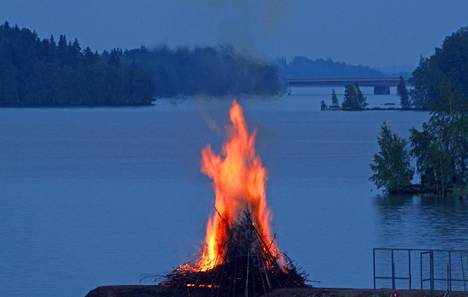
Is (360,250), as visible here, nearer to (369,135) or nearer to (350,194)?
(350,194)

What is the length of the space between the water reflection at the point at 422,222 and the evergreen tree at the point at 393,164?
899mm

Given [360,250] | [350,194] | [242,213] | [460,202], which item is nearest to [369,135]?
[350,194]

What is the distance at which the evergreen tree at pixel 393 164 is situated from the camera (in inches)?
3381

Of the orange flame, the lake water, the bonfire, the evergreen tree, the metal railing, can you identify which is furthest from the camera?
the evergreen tree

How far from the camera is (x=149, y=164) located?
133 metres

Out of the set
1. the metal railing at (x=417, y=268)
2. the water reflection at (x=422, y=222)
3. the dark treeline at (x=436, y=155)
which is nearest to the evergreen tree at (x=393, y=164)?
the dark treeline at (x=436, y=155)

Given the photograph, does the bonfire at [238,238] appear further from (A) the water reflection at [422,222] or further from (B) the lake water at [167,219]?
(A) the water reflection at [422,222]

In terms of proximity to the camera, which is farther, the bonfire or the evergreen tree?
the evergreen tree

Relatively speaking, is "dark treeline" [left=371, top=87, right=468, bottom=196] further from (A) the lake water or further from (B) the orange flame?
(B) the orange flame

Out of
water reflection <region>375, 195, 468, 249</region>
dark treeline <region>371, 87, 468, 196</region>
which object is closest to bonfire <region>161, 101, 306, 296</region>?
water reflection <region>375, 195, 468, 249</region>

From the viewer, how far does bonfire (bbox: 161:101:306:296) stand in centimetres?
3666

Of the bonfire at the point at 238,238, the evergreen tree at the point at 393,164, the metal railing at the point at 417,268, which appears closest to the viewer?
the bonfire at the point at 238,238

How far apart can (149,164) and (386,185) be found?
47292 millimetres

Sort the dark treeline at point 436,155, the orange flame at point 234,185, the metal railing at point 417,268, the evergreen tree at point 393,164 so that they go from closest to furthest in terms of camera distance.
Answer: the orange flame at point 234,185, the metal railing at point 417,268, the dark treeline at point 436,155, the evergreen tree at point 393,164
